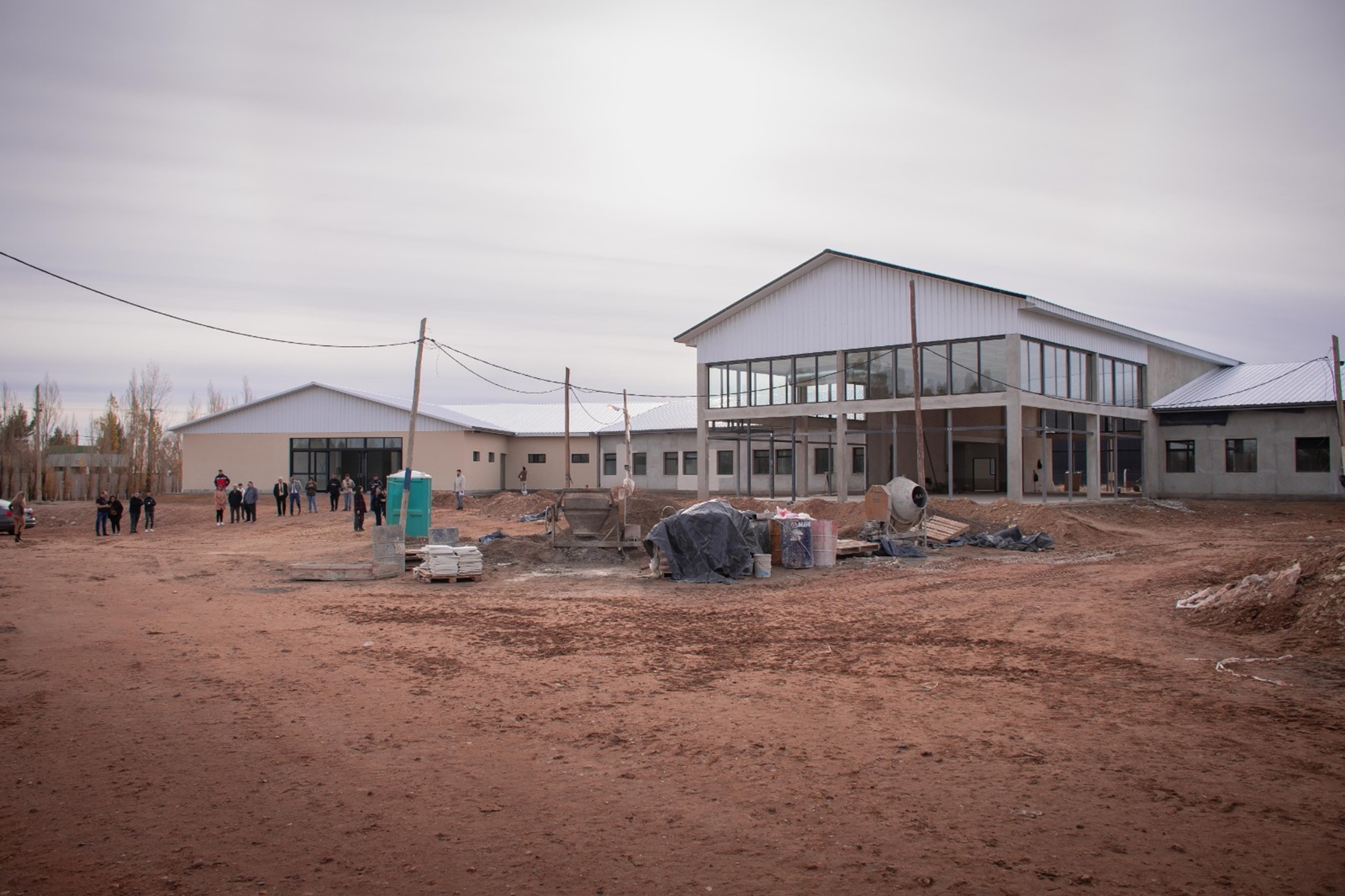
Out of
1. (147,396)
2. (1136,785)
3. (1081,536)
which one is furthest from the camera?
(147,396)

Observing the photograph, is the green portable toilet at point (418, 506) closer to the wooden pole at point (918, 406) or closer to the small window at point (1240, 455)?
the wooden pole at point (918, 406)

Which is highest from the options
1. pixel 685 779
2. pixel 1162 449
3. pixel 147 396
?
pixel 147 396

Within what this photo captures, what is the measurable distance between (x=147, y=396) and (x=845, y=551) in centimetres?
5322

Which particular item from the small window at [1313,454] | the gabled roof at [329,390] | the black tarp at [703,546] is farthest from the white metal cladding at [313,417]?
the small window at [1313,454]

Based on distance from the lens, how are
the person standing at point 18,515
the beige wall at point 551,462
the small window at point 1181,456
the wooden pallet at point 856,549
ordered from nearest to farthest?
the wooden pallet at point 856,549, the person standing at point 18,515, the small window at point 1181,456, the beige wall at point 551,462

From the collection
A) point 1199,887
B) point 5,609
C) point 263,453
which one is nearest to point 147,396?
point 263,453

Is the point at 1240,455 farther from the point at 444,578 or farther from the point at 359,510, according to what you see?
the point at 359,510

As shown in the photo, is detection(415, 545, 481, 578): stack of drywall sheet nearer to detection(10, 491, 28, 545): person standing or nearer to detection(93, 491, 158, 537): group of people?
detection(10, 491, 28, 545): person standing

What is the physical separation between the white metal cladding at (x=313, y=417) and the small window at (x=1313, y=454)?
35895mm

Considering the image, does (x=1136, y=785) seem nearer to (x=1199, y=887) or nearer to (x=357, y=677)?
(x=1199, y=887)

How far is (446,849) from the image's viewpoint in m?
4.67

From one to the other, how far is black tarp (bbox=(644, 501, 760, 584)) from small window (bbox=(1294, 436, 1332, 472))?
28405 millimetres

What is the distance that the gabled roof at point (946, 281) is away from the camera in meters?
29.0

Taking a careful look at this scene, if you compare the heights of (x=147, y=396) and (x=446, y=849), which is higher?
(x=147, y=396)
